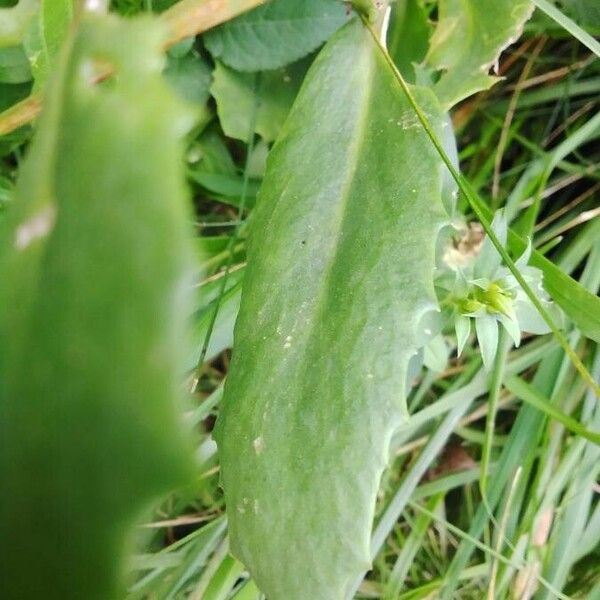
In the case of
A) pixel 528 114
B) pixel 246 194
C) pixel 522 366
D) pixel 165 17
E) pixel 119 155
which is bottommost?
pixel 522 366

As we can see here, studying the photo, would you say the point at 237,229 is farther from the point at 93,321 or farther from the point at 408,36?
the point at 93,321

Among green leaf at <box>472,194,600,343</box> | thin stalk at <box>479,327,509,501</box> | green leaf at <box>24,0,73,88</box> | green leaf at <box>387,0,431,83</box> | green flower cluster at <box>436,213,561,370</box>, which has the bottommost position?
thin stalk at <box>479,327,509,501</box>

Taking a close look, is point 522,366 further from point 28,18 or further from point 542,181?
point 28,18

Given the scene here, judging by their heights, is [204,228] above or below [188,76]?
below

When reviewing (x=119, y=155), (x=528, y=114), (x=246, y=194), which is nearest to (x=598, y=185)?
(x=528, y=114)

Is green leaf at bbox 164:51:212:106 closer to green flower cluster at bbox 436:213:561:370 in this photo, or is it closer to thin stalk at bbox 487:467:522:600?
green flower cluster at bbox 436:213:561:370

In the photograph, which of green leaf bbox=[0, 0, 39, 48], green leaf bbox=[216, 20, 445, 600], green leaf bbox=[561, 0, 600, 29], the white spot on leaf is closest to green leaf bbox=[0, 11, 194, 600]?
the white spot on leaf
